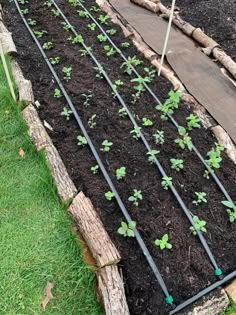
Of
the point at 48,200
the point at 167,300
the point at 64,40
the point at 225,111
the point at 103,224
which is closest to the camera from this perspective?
the point at 167,300

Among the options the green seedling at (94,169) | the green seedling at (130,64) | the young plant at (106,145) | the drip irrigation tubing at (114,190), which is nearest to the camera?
the drip irrigation tubing at (114,190)

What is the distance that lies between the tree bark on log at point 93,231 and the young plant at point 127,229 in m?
0.12

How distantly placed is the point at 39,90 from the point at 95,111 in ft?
2.53

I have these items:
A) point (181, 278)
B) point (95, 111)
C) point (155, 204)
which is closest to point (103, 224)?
point (155, 204)

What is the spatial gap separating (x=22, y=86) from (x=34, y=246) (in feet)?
6.36

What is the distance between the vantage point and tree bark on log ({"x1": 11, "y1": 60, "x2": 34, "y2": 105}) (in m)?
3.78

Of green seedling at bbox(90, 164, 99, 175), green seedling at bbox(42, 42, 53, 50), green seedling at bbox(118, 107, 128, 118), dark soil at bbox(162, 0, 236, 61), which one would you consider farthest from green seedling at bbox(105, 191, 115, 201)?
dark soil at bbox(162, 0, 236, 61)

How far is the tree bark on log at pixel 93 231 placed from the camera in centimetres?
250

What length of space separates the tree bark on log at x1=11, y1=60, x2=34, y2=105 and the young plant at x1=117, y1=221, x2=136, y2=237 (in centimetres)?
185

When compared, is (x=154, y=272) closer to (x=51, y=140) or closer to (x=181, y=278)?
(x=181, y=278)

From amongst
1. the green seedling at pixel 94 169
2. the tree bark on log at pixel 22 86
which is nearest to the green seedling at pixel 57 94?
the tree bark on log at pixel 22 86

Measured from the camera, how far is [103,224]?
2.79 m

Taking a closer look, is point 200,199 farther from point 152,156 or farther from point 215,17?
point 215,17

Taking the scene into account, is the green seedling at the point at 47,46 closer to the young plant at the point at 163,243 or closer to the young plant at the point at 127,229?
the young plant at the point at 127,229
